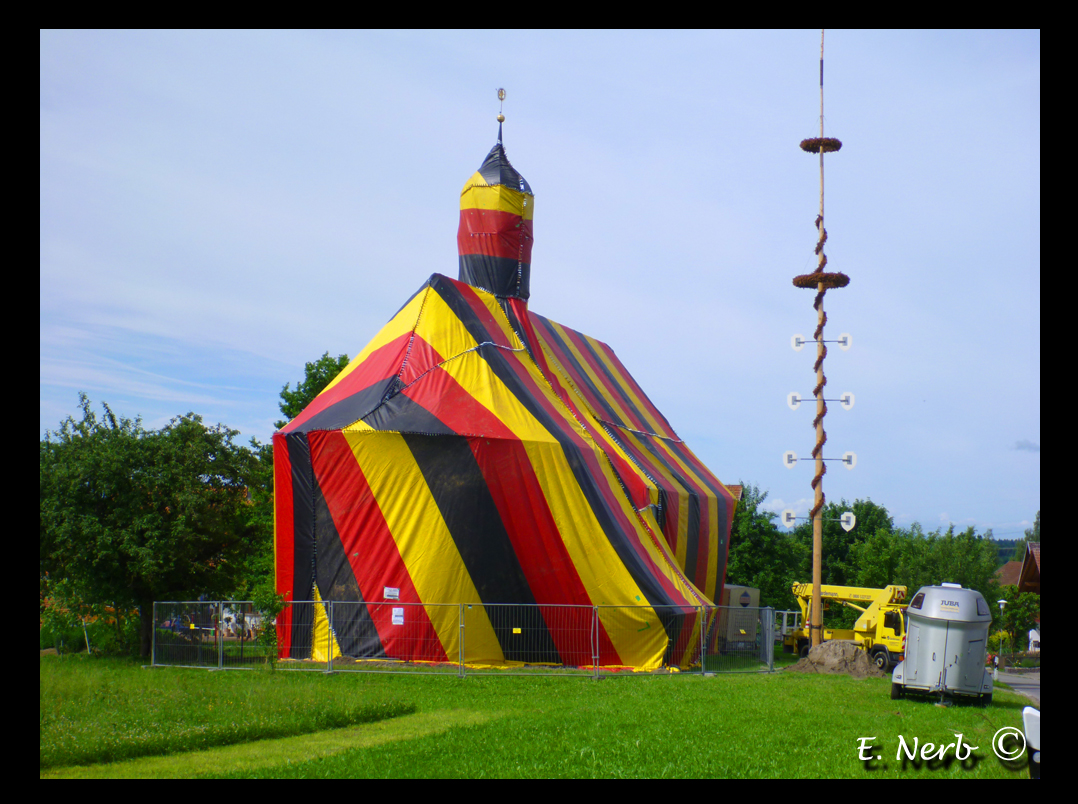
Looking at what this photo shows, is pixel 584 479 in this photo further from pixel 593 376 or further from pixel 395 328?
pixel 593 376

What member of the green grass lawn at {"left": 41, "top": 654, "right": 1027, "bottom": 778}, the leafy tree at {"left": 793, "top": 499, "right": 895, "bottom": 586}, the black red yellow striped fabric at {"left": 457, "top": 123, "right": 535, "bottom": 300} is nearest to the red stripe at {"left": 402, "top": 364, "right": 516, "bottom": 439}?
the green grass lawn at {"left": 41, "top": 654, "right": 1027, "bottom": 778}

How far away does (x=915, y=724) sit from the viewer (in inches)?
443

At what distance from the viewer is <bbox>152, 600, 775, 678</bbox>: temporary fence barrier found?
15.6 metres

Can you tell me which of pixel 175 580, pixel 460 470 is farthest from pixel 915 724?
pixel 175 580

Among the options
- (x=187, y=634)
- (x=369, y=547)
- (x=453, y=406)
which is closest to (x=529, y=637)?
(x=369, y=547)

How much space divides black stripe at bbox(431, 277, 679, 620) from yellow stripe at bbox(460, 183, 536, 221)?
3806mm

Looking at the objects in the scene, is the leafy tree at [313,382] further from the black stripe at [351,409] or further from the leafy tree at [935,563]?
the leafy tree at [935,563]

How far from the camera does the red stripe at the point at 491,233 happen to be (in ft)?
71.5

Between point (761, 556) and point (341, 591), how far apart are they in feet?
85.7

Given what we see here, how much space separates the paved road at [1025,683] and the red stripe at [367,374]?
1219 centimetres

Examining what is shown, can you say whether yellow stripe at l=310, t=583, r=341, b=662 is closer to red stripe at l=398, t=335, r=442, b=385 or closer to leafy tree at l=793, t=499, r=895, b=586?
red stripe at l=398, t=335, r=442, b=385

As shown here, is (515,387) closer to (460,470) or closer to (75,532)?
(460,470)

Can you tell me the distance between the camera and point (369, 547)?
53.5 feet
